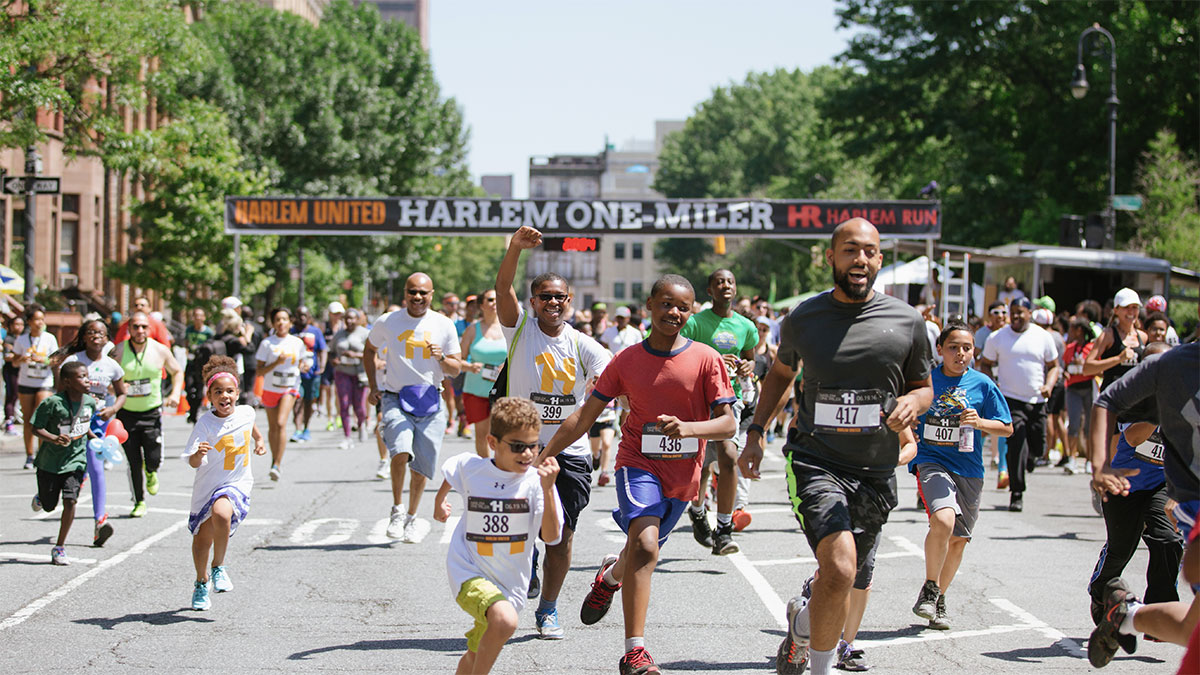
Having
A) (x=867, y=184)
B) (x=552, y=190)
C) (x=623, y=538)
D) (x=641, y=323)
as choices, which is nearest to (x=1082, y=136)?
(x=867, y=184)

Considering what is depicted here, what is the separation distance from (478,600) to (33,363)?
474 inches

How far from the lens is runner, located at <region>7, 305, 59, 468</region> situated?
1570 cm

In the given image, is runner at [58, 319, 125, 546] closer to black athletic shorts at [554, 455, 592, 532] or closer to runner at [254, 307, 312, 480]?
runner at [254, 307, 312, 480]

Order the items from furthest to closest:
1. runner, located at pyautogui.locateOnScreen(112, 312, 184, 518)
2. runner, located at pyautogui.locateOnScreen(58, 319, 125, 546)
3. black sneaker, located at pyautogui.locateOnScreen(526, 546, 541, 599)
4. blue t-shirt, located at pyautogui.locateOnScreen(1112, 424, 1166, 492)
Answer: runner, located at pyautogui.locateOnScreen(112, 312, 184, 518), runner, located at pyautogui.locateOnScreen(58, 319, 125, 546), black sneaker, located at pyautogui.locateOnScreen(526, 546, 541, 599), blue t-shirt, located at pyautogui.locateOnScreen(1112, 424, 1166, 492)

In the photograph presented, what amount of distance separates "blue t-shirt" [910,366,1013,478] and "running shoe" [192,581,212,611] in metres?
4.04

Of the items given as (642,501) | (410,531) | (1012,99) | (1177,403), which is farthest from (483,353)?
(1012,99)

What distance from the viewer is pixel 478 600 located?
5344 mm

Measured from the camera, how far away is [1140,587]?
29.1ft

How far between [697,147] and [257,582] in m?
91.3

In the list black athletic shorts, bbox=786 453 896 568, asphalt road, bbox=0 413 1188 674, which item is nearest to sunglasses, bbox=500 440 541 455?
black athletic shorts, bbox=786 453 896 568

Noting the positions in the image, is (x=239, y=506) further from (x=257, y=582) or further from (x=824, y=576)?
(x=824, y=576)

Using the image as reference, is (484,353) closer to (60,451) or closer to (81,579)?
(60,451)

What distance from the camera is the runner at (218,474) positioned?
7793 mm

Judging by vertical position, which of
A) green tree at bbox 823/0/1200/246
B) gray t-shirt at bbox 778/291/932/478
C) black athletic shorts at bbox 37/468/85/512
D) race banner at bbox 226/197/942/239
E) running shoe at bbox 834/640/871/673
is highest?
green tree at bbox 823/0/1200/246
